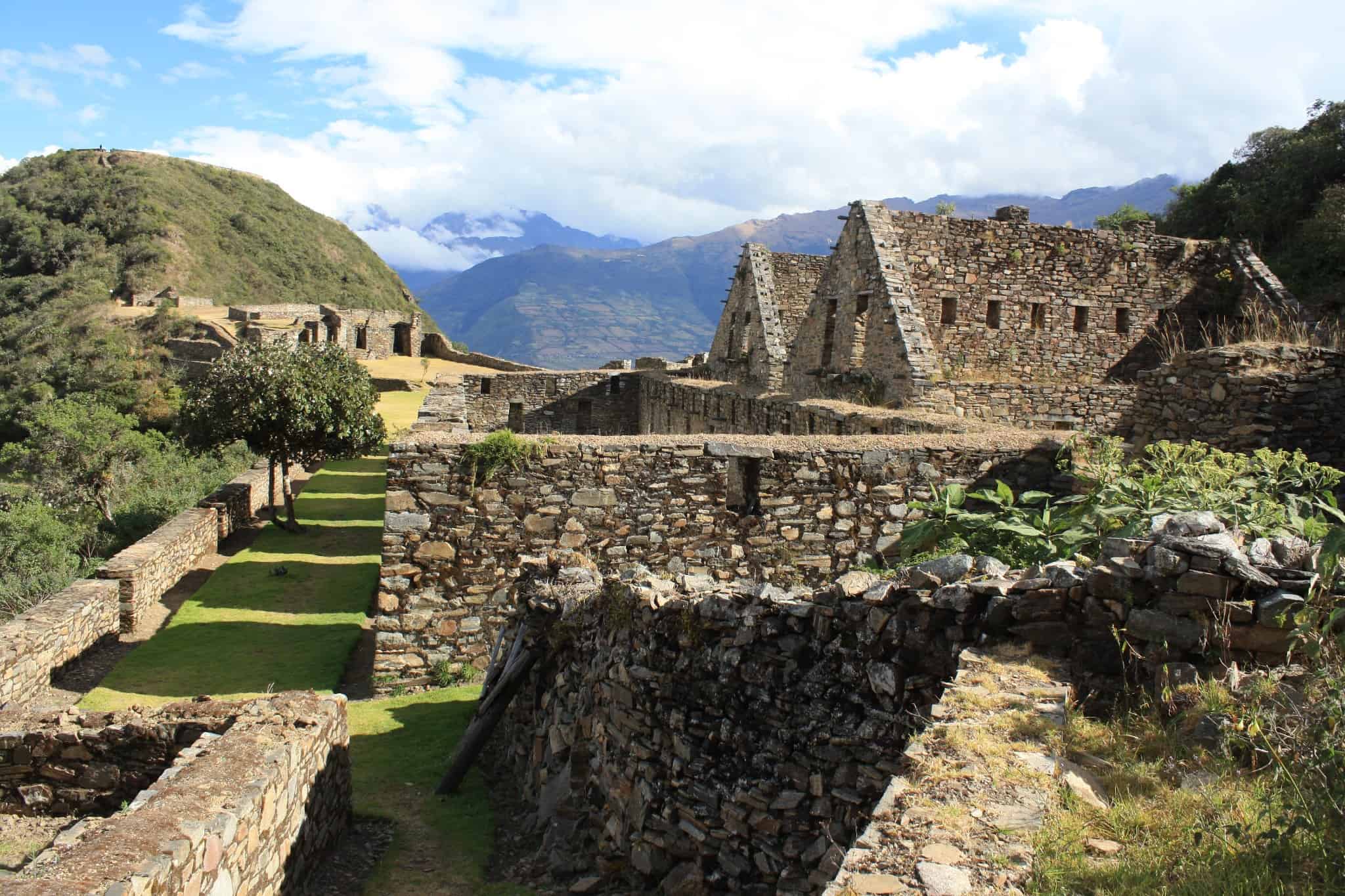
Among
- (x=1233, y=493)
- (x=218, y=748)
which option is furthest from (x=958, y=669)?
(x=218, y=748)

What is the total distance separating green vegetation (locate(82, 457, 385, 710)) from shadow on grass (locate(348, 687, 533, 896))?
62.7 inches

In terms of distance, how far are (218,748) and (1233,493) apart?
6199 mm

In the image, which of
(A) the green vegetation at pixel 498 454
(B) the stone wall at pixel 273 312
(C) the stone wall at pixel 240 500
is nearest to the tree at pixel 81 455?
(C) the stone wall at pixel 240 500

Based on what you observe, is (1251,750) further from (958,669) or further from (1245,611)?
(958,669)

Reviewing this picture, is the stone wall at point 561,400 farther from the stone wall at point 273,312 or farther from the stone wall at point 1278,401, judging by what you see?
the stone wall at point 273,312

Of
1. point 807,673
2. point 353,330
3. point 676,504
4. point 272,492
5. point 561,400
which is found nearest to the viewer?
point 807,673

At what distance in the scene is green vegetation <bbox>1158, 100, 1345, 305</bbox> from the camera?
69.8 ft

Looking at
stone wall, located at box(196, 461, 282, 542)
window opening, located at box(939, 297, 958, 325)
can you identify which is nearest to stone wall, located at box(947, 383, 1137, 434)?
window opening, located at box(939, 297, 958, 325)

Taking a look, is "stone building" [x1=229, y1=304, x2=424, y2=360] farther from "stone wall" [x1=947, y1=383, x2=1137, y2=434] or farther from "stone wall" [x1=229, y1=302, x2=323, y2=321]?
"stone wall" [x1=947, y1=383, x2=1137, y2=434]

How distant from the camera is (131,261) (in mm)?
80000

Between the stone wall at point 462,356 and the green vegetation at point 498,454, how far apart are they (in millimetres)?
28978

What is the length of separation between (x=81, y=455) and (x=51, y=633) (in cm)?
2058

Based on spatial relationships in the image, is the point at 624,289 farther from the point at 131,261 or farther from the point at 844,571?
the point at 844,571

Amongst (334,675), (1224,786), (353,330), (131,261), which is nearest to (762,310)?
(334,675)
